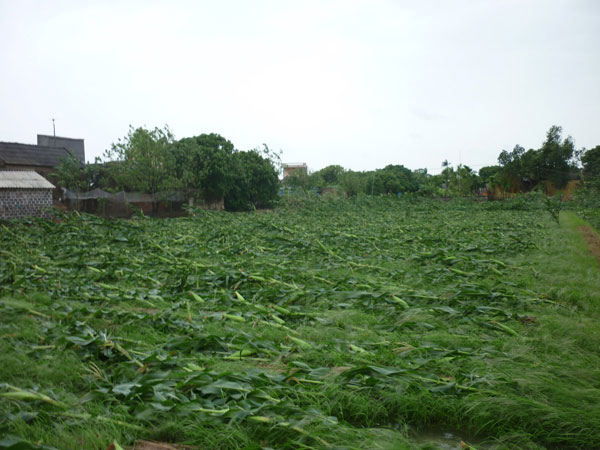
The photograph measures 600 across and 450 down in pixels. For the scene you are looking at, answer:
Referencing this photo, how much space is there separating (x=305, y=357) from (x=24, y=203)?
66.5 feet

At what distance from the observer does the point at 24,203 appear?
726 inches

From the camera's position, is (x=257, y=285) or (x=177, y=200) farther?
(x=177, y=200)

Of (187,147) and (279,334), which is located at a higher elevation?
(187,147)

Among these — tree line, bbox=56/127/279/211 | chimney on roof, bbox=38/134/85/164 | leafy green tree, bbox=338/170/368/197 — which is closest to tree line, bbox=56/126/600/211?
tree line, bbox=56/127/279/211

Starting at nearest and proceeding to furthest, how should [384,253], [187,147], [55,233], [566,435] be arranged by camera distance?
[566,435] → [384,253] → [55,233] → [187,147]

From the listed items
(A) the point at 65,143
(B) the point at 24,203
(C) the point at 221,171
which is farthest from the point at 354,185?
(B) the point at 24,203

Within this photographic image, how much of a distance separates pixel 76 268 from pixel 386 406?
7.22m

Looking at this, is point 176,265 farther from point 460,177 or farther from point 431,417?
point 460,177

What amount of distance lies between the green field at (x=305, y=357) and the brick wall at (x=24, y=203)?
13.8m

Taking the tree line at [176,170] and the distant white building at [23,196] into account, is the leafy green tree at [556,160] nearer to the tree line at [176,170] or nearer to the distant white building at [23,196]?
the tree line at [176,170]

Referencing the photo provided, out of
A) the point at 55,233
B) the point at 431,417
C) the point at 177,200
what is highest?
the point at 177,200

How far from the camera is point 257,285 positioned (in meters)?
6.09

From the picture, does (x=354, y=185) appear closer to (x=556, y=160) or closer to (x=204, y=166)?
(x=556, y=160)

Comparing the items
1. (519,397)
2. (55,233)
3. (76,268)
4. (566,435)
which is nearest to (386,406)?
(519,397)
